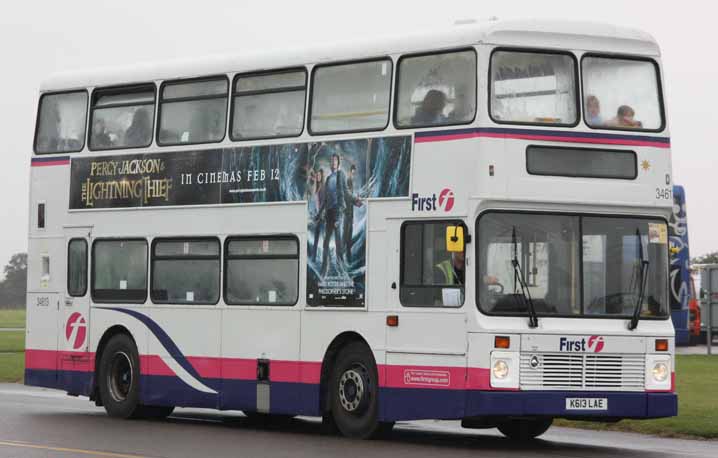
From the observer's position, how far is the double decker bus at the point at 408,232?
17438mm

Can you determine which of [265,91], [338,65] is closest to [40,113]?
[265,91]

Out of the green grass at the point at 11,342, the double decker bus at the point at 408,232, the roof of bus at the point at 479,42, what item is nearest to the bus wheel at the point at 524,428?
the double decker bus at the point at 408,232

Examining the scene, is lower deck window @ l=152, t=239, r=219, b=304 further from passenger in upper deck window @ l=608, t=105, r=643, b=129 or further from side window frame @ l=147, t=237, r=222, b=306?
passenger in upper deck window @ l=608, t=105, r=643, b=129

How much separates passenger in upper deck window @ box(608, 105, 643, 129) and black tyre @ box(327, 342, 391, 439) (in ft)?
12.3

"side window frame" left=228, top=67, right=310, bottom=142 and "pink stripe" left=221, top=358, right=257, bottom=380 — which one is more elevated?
"side window frame" left=228, top=67, right=310, bottom=142

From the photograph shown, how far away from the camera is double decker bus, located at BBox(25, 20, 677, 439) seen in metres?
17.4

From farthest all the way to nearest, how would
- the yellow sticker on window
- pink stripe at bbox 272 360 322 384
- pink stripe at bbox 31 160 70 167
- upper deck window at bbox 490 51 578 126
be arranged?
pink stripe at bbox 31 160 70 167 → pink stripe at bbox 272 360 322 384 → the yellow sticker on window → upper deck window at bbox 490 51 578 126

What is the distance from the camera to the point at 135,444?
57.7ft

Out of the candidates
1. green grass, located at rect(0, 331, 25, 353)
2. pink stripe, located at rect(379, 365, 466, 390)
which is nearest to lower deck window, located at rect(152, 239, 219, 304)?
pink stripe, located at rect(379, 365, 466, 390)

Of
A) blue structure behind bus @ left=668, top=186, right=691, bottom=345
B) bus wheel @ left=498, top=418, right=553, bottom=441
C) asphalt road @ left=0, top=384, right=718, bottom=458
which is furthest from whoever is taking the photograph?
blue structure behind bus @ left=668, top=186, right=691, bottom=345

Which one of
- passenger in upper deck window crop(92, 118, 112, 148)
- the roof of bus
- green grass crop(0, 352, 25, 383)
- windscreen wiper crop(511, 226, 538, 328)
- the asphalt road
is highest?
the roof of bus

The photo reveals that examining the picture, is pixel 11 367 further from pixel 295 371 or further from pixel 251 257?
pixel 295 371

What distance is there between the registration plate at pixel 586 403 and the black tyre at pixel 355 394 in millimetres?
2294

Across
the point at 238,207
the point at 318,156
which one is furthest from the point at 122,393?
the point at 318,156
